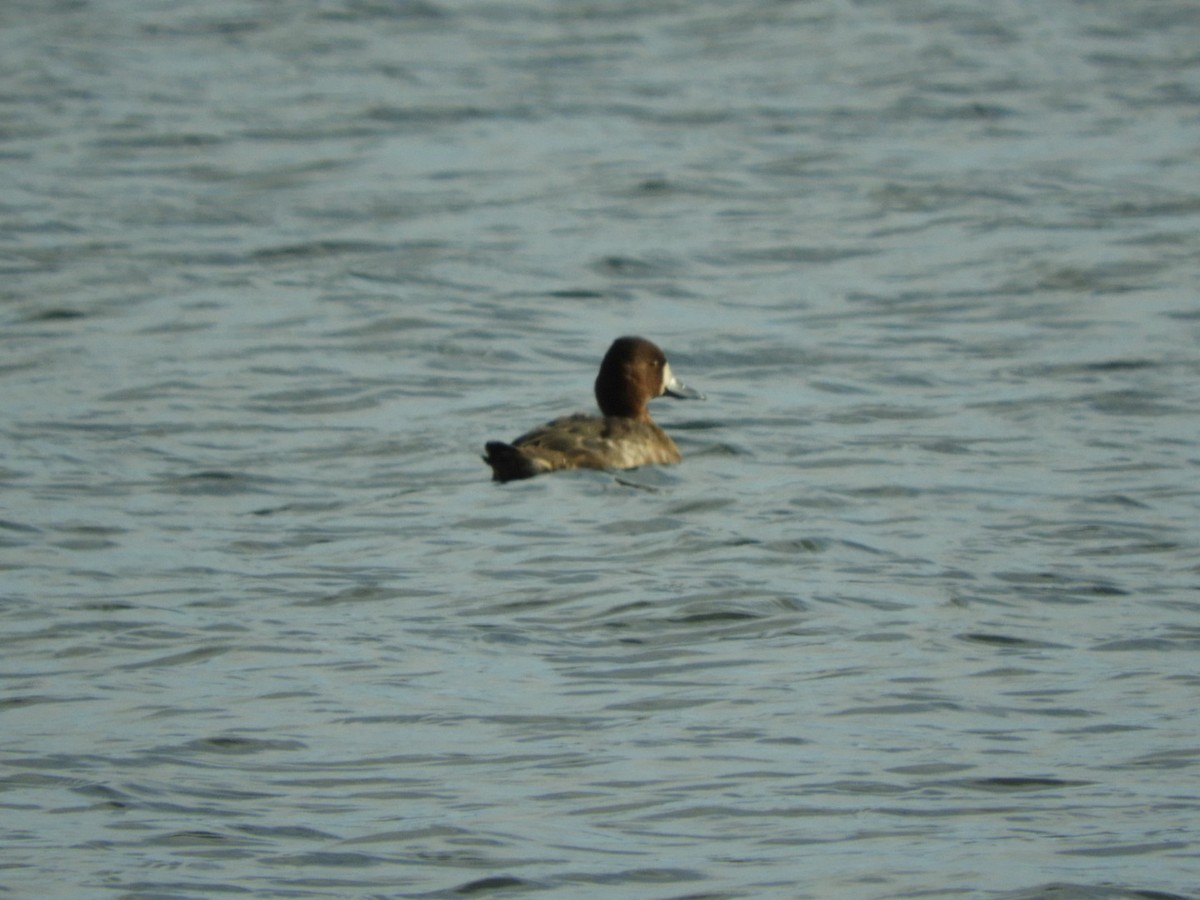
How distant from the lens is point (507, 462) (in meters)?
10.9

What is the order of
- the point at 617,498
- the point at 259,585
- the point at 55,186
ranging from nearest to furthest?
1. the point at 259,585
2. the point at 617,498
3. the point at 55,186

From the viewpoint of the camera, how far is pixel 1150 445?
38.4 feet

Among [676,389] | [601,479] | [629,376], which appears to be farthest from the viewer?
[676,389]

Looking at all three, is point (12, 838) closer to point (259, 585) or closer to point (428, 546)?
point (259, 585)

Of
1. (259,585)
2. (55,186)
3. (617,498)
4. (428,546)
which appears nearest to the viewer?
(259,585)

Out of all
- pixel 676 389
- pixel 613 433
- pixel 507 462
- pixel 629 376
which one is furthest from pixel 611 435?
pixel 676 389

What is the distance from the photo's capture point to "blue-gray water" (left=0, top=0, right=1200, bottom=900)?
266 inches

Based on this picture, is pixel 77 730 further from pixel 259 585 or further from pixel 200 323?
pixel 200 323

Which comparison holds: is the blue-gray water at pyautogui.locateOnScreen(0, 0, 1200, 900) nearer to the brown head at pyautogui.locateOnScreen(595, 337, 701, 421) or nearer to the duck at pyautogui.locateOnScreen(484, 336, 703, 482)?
the duck at pyautogui.locateOnScreen(484, 336, 703, 482)

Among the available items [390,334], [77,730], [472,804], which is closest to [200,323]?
[390,334]

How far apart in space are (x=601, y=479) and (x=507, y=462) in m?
0.66

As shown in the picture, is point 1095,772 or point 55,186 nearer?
point 1095,772

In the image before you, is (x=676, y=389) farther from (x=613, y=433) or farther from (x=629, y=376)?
(x=613, y=433)

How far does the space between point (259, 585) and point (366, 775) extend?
238 centimetres
